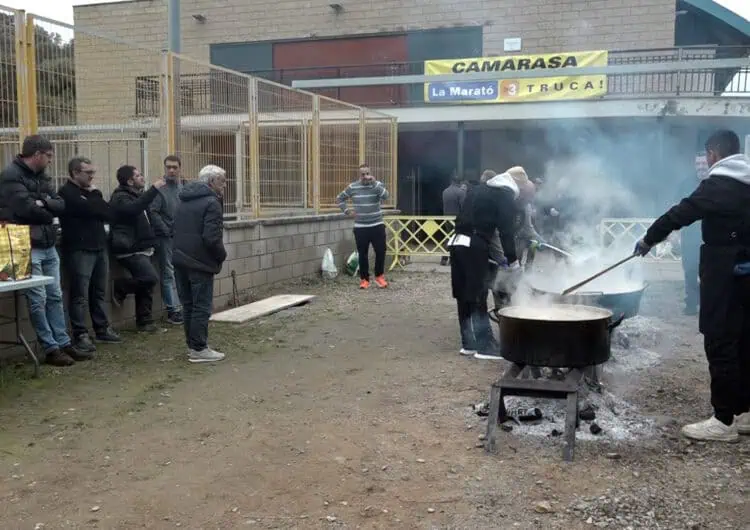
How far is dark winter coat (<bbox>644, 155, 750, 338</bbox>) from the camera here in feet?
13.5

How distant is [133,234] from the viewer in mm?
6969

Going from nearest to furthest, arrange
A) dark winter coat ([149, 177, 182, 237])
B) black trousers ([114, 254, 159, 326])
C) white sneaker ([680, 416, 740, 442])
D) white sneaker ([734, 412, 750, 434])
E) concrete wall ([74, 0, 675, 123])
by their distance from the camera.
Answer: white sneaker ([680, 416, 740, 442]) < white sneaker ([734, 412, 750, 434]) < black trousers ([114, 254, 159, 326]) < dark winter coat ([149, 177, 182, 237]) < concrete wall ([74, 0, 675, 123])

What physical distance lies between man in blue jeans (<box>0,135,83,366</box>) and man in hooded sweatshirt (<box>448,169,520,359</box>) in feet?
11.5

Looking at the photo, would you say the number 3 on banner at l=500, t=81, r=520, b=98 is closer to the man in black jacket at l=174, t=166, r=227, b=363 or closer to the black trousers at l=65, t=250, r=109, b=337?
the man in black jacket at l=174, t=166, r=227, b=363

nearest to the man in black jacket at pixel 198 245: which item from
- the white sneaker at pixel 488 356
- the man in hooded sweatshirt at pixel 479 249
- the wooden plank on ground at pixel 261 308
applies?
the wooden plank on ground at pixel 261 308

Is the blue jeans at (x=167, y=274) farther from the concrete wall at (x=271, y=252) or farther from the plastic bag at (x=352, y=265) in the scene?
the plastic bag at (x=352, y=265)

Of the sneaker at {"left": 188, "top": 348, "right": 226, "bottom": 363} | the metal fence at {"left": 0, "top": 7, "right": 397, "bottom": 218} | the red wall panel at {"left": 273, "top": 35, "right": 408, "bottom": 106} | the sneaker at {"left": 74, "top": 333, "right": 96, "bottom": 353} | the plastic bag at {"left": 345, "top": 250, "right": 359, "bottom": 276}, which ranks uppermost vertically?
the red wall panel at {"left": 273, "top": 35, "right": 408, "bottom": 106}

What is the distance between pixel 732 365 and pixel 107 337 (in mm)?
5470

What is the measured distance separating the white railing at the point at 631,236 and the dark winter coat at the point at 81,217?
8640 mm

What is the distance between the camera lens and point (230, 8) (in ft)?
66.6

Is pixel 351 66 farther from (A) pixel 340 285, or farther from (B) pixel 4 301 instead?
(B) pixel 4 301

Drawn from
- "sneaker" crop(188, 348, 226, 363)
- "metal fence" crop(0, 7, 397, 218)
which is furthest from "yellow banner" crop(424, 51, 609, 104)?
"sneaker" crop(188, 348, 226, 363)

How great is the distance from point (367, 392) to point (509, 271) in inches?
74.5

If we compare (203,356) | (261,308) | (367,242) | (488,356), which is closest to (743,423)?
(488,356)
